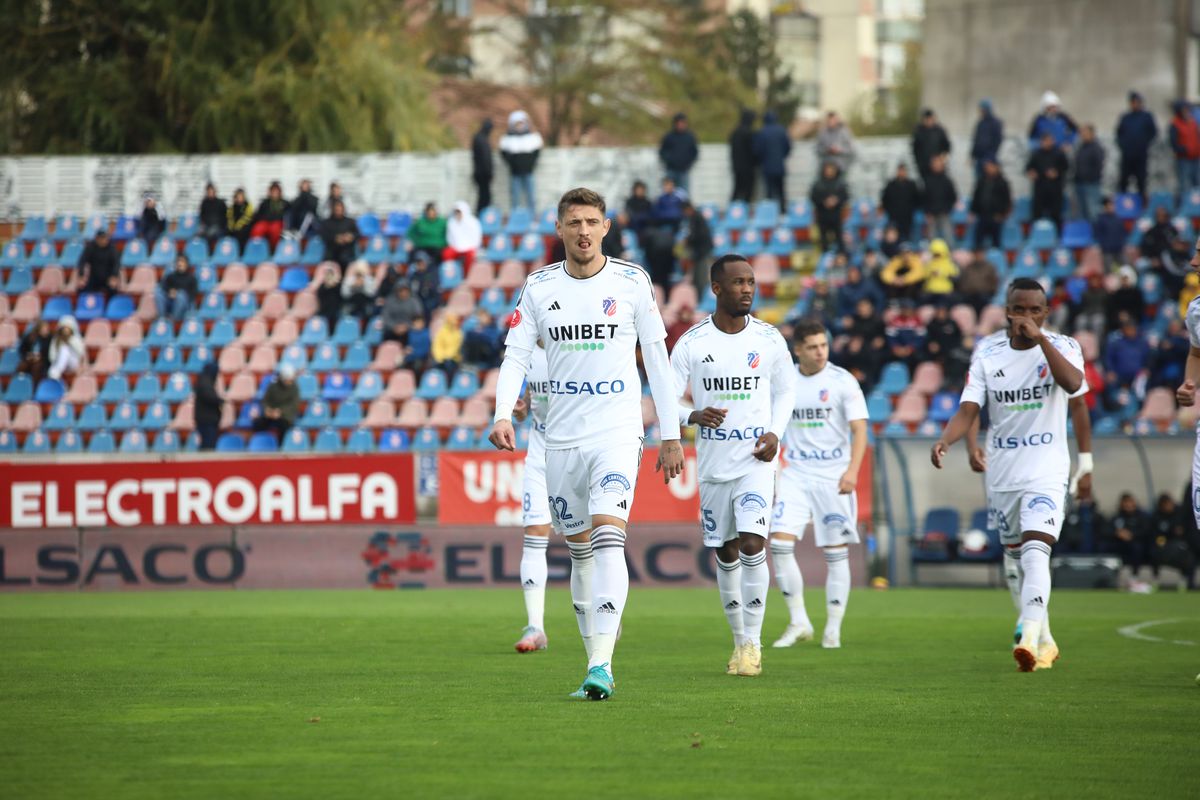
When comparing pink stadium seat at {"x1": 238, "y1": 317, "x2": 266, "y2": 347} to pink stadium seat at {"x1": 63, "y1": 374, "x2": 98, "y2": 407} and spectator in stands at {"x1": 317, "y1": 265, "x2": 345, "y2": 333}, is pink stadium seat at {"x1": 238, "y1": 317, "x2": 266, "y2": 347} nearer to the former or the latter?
spectator in stands at {"x1": 317, "y1": 265, "x2": 345, "y2": 333}

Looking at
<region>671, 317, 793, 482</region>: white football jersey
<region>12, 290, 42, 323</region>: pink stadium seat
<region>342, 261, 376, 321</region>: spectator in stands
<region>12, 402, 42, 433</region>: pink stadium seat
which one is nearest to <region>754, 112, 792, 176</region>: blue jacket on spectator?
<region>342, 261, 376, 321</region>: spectator in stands

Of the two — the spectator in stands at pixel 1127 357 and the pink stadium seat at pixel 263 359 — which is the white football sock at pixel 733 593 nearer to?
the spectator in stands at pixel 1127 357

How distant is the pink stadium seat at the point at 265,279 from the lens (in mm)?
31625

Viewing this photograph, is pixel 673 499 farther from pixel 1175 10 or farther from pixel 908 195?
pixel 1175 10

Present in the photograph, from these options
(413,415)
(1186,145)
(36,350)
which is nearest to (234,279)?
(36,350)

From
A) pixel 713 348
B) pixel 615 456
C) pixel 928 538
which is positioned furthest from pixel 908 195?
pixel 615 456

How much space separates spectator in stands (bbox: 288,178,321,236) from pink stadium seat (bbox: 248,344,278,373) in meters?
2.81

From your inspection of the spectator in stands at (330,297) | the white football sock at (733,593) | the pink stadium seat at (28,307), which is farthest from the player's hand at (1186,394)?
the pink stadium seat at (28,307)

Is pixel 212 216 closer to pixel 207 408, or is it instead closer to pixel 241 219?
pixel 241 219

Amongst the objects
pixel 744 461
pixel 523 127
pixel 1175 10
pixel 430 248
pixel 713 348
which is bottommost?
pixel 744 461

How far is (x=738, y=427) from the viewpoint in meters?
10.9

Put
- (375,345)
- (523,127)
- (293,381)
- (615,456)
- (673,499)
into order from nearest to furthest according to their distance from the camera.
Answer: (615,456)
(673,499)
(293,381)
(375,345)
(523,127)

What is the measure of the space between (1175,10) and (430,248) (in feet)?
48.4

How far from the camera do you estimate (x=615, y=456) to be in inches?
355
